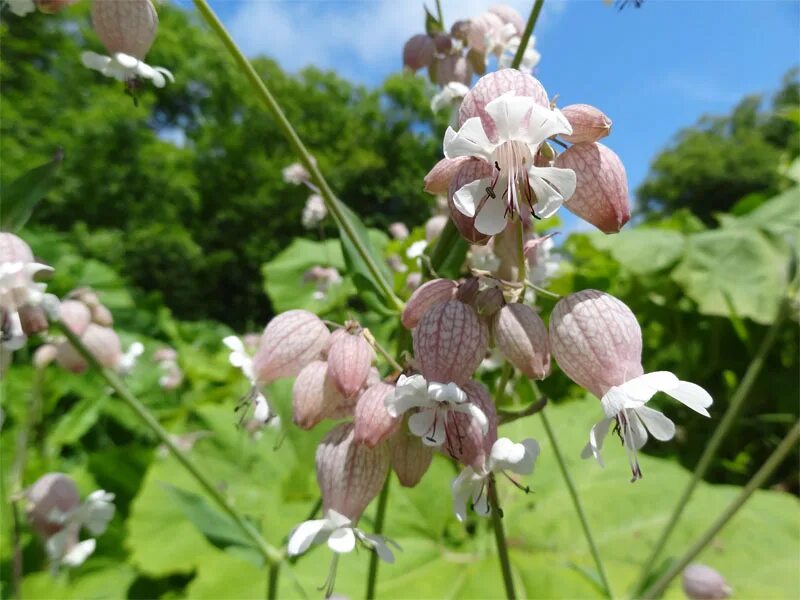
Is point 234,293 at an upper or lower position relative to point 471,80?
lower

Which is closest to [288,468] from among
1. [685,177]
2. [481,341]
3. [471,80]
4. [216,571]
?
[216,571]

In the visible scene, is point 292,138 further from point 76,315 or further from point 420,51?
point 76,315

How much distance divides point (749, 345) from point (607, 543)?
1361 mm

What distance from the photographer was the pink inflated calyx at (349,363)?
626 mm

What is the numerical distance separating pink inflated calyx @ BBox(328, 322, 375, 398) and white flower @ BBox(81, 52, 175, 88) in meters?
0.44

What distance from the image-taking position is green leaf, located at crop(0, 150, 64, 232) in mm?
882

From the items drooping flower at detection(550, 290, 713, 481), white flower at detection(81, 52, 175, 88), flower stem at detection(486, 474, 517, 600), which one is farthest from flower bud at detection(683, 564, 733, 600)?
white flower at detection(81, 52, 175, 88)

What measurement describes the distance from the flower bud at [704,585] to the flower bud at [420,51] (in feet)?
→ 3.97

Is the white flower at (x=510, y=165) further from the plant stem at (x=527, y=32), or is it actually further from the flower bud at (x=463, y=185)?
the plant stem at (x=527, y=32)

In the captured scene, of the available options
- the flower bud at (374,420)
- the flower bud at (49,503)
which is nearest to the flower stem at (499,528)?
the flower bud at (374,420)

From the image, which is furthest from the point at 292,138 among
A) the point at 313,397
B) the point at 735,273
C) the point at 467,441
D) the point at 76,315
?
the point at 735,273

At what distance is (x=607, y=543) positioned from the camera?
172cm

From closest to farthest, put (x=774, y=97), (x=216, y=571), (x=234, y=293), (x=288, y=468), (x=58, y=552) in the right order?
1. (x=58, y=552)
2. (x=216, y=571)
3. (x=288, y=468)
4. (x=234, y=293)
5. (x=774, y=97)

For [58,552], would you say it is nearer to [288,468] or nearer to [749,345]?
[288,468]
